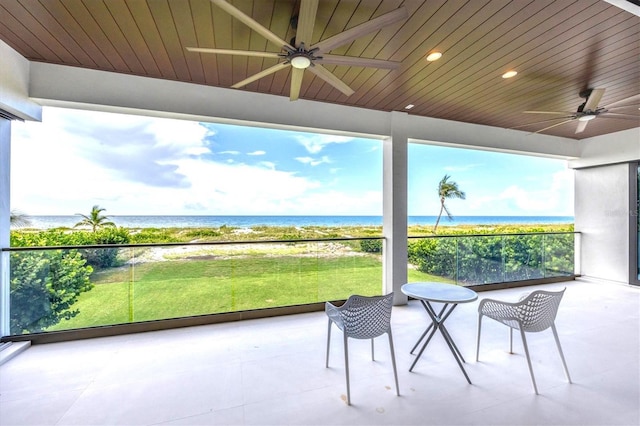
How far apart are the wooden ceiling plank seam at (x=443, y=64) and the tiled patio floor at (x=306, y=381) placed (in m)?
2.87

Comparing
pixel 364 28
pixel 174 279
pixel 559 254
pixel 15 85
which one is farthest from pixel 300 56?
pixel 559 254

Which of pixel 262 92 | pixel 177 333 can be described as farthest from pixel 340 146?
Result: pixel 177 333

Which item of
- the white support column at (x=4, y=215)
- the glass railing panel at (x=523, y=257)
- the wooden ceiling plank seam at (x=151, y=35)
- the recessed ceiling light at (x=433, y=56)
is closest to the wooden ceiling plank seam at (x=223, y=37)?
the wooden ceiling plank seam at (x=151, y=35)

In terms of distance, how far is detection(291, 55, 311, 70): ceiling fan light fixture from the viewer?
2.05m

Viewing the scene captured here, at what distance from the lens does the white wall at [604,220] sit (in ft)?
16.5

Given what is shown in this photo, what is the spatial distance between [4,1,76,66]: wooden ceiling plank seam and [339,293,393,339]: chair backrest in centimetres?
321

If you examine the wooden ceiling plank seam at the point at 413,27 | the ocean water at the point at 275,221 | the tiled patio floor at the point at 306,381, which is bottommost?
the tiled patio floor at the point at 306,381

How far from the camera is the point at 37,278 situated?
2.84 meters

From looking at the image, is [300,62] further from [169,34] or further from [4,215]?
[4,215]

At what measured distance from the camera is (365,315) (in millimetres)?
1928

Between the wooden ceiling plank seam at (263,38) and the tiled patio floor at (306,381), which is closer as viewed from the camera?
the tiled patio floor at (306,381)

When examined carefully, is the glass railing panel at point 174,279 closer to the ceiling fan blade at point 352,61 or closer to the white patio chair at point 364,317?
the white patio chair at point 364,317

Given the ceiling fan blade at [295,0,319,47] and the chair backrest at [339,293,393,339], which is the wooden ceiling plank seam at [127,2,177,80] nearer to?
the ceiling fan blade at [295,0,319,47]

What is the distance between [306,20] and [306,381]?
8.60ft
